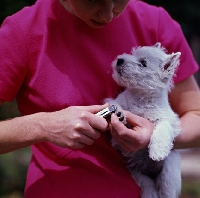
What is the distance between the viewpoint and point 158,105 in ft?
5.76

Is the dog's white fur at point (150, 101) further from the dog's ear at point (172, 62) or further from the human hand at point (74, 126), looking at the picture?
the human hand at point (74, 126)

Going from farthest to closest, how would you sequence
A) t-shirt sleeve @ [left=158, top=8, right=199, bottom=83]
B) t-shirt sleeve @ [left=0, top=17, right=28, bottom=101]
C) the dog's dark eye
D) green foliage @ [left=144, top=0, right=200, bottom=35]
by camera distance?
1. green foliage @ [left=144, top=0, right=200, bottom=35]
2. t-shirt sleeve @ [left=158, top=8, right=199, bottom=83]
3. the dog's dark eye
4. t-shirt sleeve @ [left=0, top=17, right=28, bottom=101]

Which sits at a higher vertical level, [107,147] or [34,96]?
[34,96]

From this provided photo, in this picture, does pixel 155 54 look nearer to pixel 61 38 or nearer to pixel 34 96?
pixel 61 38

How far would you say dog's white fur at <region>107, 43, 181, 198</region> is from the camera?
170 centimetres

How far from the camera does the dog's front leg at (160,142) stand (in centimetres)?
160

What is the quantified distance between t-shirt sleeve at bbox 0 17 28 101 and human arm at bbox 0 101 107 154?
0.12m

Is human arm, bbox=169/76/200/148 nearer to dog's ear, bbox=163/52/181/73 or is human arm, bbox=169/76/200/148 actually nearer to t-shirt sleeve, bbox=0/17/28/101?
dog's ear, bbox=163/52/181/73

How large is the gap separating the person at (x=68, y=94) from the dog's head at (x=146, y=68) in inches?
2.4

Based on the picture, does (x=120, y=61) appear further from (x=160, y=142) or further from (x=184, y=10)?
(x=184, y=10)

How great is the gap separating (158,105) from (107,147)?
24cm

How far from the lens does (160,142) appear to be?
1601 mm

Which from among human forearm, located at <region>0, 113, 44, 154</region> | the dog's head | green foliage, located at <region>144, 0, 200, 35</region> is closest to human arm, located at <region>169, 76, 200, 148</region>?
the dog's head

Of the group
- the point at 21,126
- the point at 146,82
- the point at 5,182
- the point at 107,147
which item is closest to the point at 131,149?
the point at 107,147
